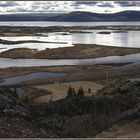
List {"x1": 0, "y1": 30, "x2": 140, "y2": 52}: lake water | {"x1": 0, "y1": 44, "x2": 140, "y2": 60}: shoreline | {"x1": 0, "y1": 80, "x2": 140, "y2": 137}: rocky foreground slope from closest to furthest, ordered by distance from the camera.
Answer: {"x1": 0, "y1": 80, "x2": 140, "y2": 137}: rocky foreground slope
{"x1": 0, "y1": 44, "x2": 140, "y2": 60}: shoreline
{"x1": 0, "y1": 30, "x2": 140, "y2": 52}: lake water

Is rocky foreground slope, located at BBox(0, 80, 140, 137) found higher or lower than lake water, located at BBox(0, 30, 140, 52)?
higher

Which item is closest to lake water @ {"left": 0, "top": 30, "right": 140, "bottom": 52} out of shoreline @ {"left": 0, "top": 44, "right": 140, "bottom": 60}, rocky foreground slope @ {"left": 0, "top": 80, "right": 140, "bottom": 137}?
shoreline @ {"left": 0, "top": 44, "right": 140, "bottom": 60}

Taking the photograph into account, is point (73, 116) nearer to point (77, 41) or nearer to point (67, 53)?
point (67, 53)

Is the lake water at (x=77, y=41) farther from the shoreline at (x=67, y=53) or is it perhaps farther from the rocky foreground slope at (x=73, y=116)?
the rocky foreground slope at (x=73, y=116)

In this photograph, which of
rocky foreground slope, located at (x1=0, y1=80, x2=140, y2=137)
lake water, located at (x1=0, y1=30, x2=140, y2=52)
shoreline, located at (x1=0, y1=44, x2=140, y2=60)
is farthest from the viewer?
lake water, located at (x1=0, y1=30, x2=140, y2=52)

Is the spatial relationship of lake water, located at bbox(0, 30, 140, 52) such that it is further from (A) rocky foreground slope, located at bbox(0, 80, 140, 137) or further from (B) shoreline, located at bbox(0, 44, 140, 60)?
(A) rocky foreground slope, located at bbox(0, 80, 140, 137)

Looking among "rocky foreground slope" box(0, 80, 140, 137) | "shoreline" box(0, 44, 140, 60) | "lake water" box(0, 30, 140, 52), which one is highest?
"rocky foreground slope" box(0, 80, 140, 137)

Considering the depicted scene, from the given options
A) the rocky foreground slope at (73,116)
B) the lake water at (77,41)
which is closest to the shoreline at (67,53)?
the lake water at (77,41)

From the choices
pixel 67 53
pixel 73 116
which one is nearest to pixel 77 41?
pixel 67 53
